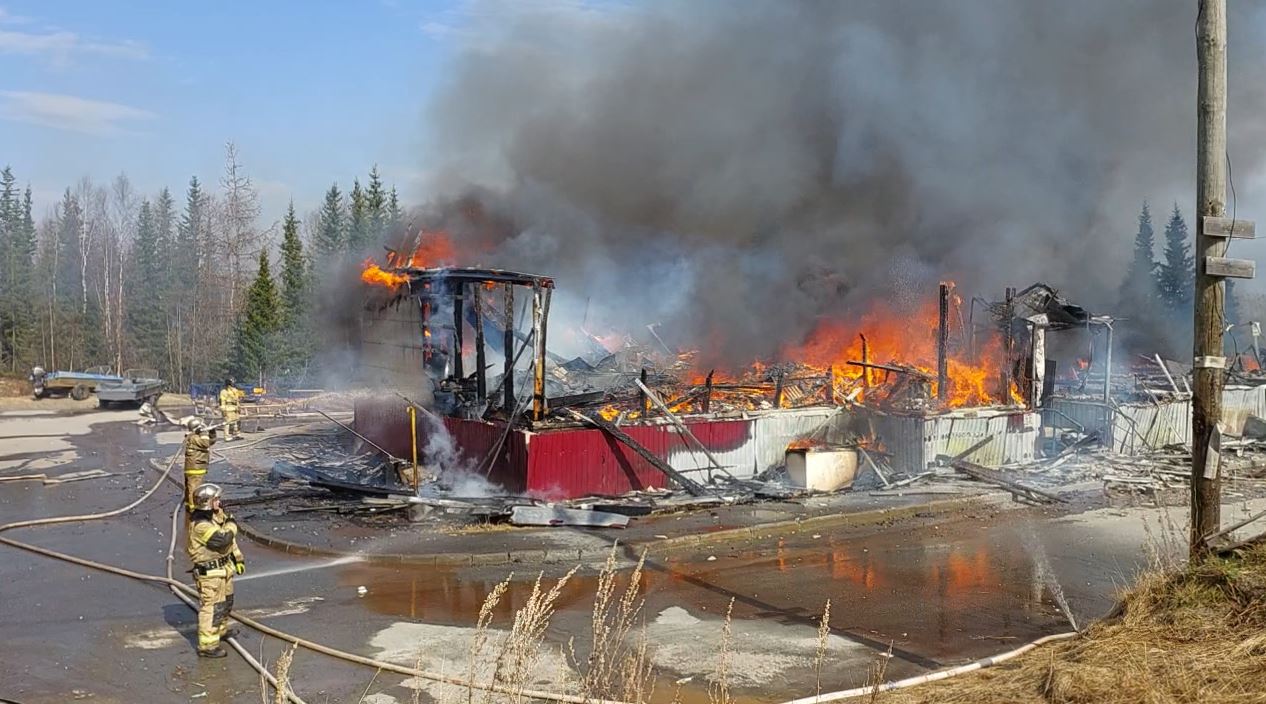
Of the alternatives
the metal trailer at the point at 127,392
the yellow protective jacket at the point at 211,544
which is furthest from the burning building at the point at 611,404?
the metal trailer at the point at 127,392

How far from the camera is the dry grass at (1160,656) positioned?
4.79m

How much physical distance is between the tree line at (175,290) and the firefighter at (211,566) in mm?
35362

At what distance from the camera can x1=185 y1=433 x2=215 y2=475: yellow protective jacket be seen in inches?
469

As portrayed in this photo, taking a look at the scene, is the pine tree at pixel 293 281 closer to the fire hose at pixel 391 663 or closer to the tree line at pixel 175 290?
the tree line at pixel 175 290

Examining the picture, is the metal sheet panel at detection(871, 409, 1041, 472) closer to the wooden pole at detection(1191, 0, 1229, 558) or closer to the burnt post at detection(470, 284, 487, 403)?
the burnt post at detection(470, 284, 487, 403)

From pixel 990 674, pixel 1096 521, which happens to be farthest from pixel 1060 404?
pixel 990 674

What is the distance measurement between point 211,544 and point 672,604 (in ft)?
13.8

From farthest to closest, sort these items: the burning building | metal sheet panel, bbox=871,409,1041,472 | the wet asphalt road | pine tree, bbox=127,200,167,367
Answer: pine tree, bbox=127,200,167,367, metal sheet panel, bbox=871,409,1041,472, the burning building, the wet asphalt road

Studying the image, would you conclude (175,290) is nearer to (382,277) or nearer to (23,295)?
(23,295)

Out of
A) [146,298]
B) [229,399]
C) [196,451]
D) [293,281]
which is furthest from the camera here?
[146,298]

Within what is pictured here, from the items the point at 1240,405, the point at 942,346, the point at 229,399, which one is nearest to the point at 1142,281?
the point at 1240,405

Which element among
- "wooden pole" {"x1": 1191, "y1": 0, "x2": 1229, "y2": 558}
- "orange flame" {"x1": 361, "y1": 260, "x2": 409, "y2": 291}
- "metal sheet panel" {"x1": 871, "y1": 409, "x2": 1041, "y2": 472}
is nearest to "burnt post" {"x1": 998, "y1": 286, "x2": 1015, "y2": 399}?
"metal sheet panel" {"x1": 871, "y1": 409, "x2": 1041, "y2": 472}

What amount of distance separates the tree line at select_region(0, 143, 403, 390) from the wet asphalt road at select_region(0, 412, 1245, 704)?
30.5m

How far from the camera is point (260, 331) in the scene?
41781 mm
